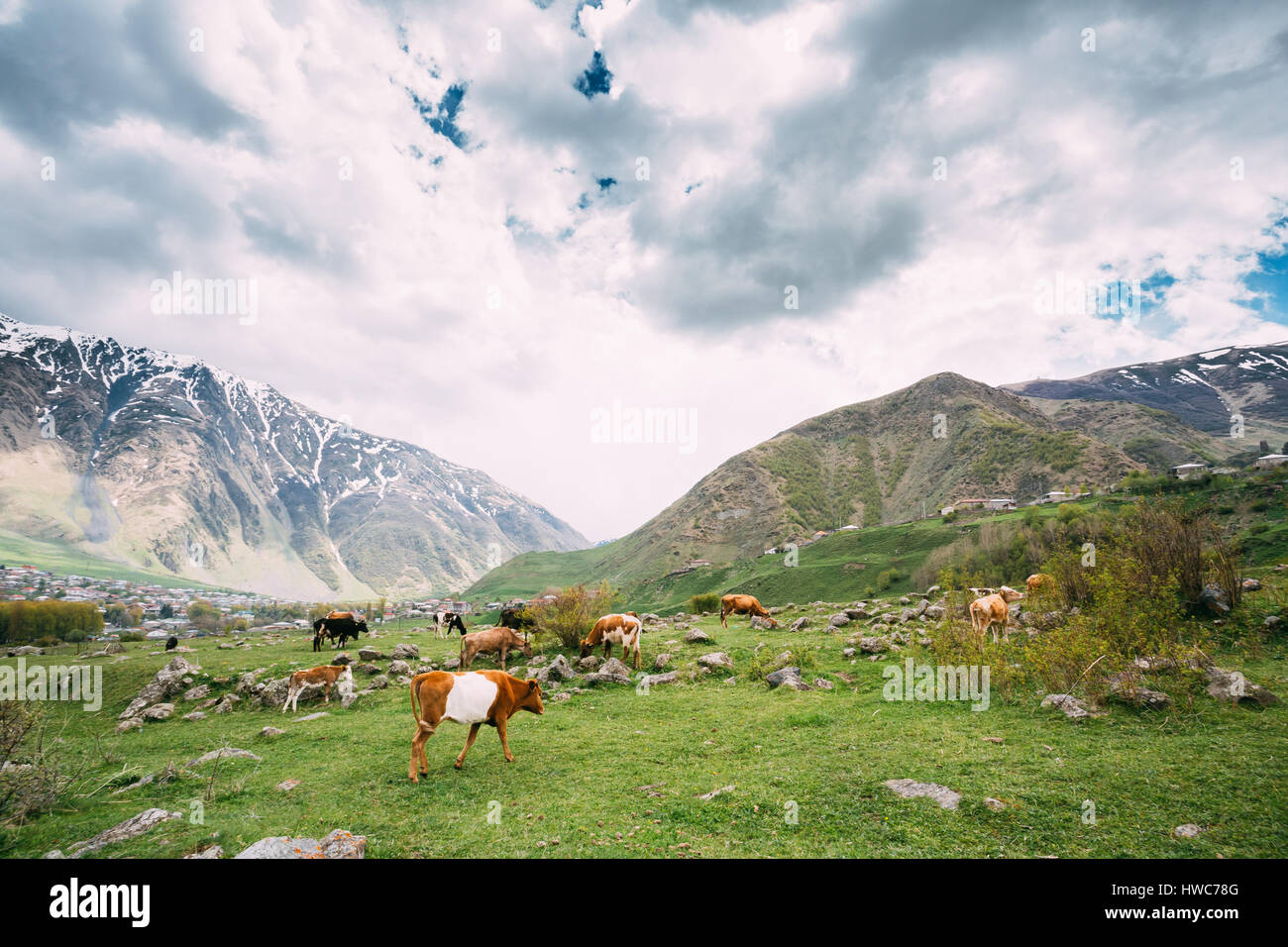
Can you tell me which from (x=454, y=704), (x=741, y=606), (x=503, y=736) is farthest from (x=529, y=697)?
(x=741, y=606)

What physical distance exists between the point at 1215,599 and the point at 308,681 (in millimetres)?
29684

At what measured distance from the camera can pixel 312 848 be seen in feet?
20.9

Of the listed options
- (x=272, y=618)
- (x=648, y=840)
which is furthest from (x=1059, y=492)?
(x=272, y=618)

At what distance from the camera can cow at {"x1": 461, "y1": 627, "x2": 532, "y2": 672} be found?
71.4ft

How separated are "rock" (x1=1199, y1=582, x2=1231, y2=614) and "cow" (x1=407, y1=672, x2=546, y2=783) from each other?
64.8 ft

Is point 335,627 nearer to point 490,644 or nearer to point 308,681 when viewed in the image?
point 308,681

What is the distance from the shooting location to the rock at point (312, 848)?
6.18 metres

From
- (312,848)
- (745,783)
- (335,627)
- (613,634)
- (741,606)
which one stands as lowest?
(335,627)

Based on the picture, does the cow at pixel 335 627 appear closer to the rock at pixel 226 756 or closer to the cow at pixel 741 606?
the rock at pixel 226 756

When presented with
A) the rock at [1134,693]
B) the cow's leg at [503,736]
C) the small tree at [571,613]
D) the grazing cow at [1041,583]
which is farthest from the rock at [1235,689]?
the small tree at [571,613]

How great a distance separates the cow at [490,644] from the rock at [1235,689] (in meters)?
21.7

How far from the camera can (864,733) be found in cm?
1120
